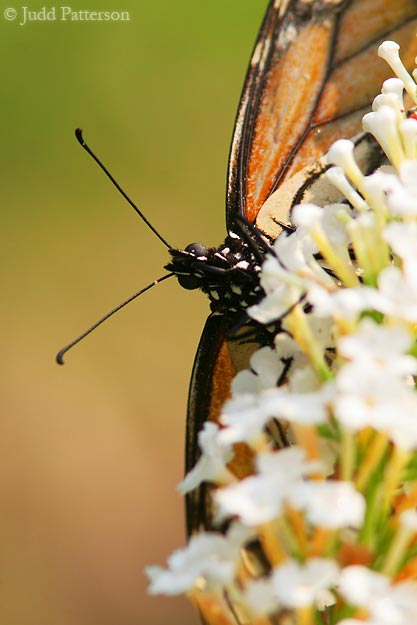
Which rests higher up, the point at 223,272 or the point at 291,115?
the point at 291,115

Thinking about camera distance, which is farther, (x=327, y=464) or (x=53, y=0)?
(x=53, y=0)

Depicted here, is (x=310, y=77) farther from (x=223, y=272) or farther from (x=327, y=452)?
(x=327, y=452)

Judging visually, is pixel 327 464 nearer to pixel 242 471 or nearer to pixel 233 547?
pixel 233 547

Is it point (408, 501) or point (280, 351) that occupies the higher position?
point (280, 351)

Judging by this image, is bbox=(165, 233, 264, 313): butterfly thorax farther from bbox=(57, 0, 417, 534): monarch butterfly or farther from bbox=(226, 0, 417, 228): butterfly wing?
bbox=(226, 0, 417, 228): butterfly wing

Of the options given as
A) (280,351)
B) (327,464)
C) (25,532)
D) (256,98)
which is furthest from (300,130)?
(25,532)

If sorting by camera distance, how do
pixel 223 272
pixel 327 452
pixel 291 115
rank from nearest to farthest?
pixel 327 452, pixel 223 272, pixel 291 115

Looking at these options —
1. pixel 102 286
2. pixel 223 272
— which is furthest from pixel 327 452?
pixel 102 286

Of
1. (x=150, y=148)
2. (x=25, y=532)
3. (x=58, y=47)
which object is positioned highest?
(x=58, y=47)
